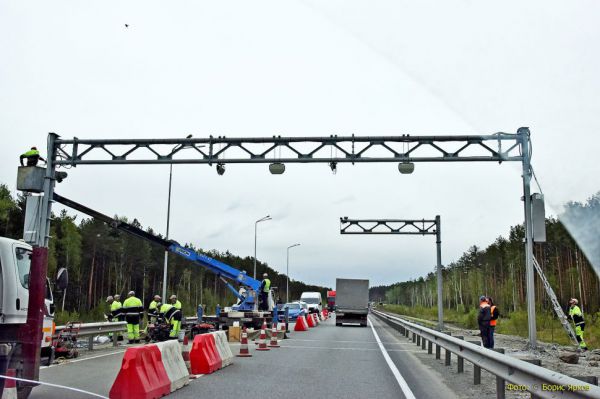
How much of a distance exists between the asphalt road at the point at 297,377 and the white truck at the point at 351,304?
79.4 feet

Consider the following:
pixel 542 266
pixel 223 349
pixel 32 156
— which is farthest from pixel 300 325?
pixel 542 266

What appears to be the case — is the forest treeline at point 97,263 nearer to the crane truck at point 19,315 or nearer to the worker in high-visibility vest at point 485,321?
the worker in high-visibility vest at point 485,321

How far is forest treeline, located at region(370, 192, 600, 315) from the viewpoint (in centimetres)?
1074

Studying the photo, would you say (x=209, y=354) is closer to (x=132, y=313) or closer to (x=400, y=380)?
(x=400, y=380)

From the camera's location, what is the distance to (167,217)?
3981 centimetres

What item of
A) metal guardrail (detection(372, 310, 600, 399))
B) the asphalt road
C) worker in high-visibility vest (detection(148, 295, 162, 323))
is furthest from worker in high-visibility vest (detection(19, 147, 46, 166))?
metal guardrail (detection(372, 310, 600, 399))

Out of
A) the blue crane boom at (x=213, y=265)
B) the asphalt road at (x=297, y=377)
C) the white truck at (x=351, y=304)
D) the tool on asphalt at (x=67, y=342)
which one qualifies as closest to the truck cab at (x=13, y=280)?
the asphalt road at (x=297, y=377)

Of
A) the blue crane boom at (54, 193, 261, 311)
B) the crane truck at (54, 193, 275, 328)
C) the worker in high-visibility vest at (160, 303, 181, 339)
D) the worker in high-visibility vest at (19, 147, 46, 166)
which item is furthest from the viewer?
the crane truck at (54, 193, 275, 328)

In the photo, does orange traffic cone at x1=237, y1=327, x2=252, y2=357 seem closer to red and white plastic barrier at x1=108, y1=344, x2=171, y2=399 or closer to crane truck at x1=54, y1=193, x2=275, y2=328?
red and white plastic barrier at x1=108, y1=344, x2=171, y2=399

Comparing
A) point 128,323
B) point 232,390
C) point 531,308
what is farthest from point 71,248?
point 232,390

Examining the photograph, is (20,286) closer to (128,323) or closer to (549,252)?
(128,323)

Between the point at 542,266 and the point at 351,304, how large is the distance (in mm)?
46271

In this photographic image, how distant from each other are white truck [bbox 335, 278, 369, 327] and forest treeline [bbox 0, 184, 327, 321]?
21.4 metres

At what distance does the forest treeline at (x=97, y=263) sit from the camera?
62.1m
